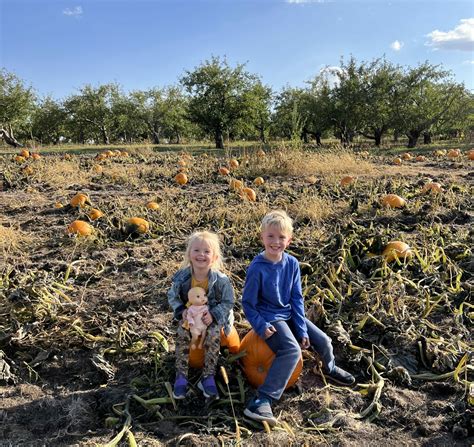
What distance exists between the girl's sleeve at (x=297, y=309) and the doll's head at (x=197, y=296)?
0.58 metres

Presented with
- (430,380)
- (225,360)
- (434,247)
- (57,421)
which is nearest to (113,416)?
(57,421)

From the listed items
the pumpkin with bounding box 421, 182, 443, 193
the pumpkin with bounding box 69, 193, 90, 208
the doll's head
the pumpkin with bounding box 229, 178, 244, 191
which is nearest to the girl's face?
the doll's head

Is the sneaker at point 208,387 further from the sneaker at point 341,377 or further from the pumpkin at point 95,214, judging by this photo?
the pumpkin at point 95,214

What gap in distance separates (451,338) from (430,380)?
18.1 inches

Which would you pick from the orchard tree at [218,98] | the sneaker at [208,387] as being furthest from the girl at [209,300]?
the orchard tree at [218,98]

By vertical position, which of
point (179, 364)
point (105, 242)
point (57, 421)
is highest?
point (105, 242)

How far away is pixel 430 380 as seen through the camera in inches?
103

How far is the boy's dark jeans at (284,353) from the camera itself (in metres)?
2.41

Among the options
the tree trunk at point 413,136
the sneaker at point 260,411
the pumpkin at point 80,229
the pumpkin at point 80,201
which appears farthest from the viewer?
the tree trunk at point 413,136

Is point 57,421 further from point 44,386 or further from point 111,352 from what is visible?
point 111,352

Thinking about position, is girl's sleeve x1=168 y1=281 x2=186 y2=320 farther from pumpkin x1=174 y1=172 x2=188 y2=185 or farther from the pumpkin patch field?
pumpkin x1=174 y1=172 x2=188 y2=185

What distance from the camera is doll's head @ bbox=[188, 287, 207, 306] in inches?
103

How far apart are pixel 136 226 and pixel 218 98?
56.3 feet

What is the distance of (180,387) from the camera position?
2467mm
